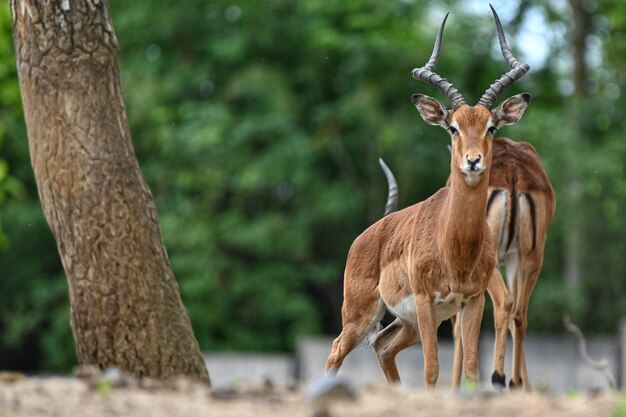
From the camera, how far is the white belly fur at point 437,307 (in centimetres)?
874

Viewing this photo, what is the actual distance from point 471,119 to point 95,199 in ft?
8.80

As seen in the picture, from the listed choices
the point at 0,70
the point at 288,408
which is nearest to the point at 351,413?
the point at 288,408

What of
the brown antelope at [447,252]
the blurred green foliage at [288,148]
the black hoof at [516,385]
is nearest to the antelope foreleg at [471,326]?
the brown antelope at [447,252]

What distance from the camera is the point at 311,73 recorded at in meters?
24.5

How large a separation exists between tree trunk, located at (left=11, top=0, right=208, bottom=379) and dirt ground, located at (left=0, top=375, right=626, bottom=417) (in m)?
2.10

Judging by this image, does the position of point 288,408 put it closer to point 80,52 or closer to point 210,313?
point 80,52

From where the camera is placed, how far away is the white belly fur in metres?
8.74

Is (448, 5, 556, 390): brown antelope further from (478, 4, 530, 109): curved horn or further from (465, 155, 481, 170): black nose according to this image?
(465, 155, 481, 170): black nose

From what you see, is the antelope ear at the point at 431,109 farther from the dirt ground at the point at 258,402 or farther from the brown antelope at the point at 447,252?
the dirt ground at the point at 258,402

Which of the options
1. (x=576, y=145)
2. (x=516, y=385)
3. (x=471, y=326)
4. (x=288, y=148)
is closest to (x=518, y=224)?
(x=516, y=385)

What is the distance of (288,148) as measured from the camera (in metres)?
22.9

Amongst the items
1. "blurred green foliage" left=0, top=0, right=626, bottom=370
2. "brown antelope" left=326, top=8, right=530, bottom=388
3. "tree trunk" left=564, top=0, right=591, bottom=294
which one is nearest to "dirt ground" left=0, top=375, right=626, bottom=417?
"brown antelope" left=326, top=8, right=530, bottom=388

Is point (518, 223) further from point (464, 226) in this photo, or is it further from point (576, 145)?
point (576, 145)

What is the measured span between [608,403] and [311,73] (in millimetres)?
18691
